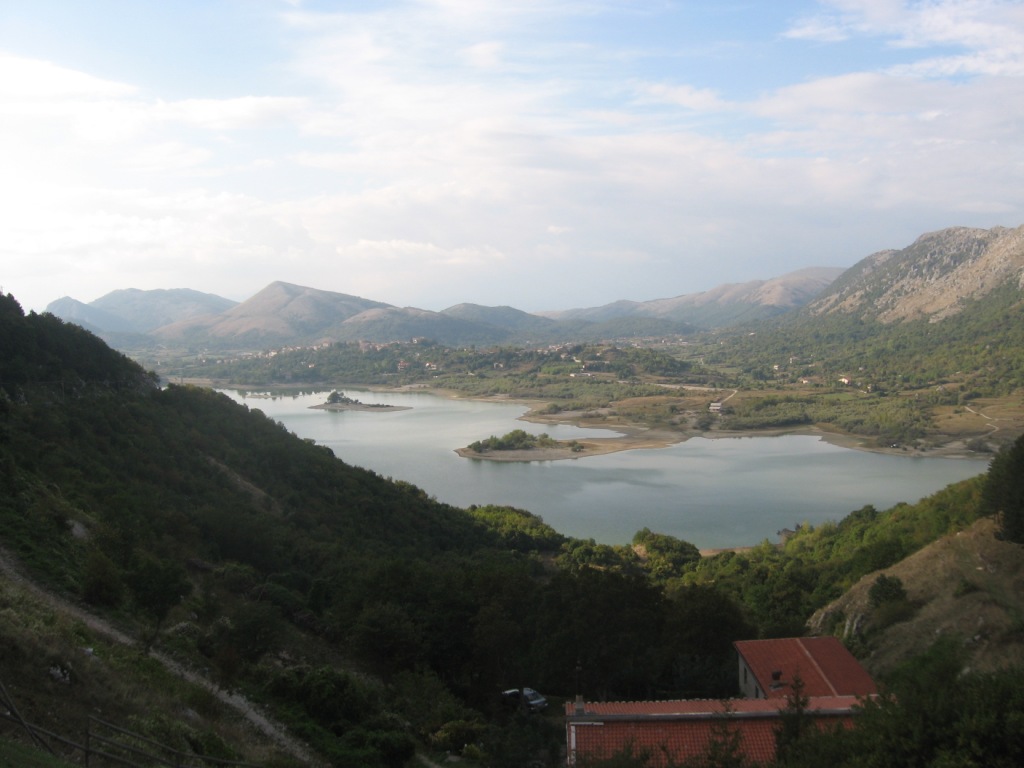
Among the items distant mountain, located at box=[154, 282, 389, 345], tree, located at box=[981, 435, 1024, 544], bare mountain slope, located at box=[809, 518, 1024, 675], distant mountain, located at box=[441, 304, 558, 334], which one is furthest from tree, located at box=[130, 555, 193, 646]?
distant mountain, located at box=[441, 304, 558, 334]

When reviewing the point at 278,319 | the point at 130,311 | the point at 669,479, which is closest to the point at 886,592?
the point at 669,479

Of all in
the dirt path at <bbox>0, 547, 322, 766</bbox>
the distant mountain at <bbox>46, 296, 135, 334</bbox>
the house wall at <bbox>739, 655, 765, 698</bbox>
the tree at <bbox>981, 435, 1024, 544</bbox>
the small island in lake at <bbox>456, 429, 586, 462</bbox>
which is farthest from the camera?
the distant mountain at <bbox>46, 296, 135, 334</bbox>

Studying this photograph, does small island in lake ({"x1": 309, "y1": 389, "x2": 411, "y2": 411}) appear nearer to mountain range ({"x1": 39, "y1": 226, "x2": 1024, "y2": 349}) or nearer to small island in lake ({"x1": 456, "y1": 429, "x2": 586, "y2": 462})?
small island in lake ({"x1": 456, "y1": 429, "x2": 586, "y2": 462})

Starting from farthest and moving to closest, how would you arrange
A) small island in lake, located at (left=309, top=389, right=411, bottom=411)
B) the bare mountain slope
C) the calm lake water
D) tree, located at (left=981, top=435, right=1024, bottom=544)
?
small island in lake, located at (left=309, top=389, right=411, bottom=411)
the calm lake water
tree, located at (left=981, top=435, right=1024, bottom=544)
the bare mountain slope

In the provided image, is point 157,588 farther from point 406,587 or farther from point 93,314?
point 93,314

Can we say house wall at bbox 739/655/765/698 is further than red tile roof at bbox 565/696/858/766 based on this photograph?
Yes

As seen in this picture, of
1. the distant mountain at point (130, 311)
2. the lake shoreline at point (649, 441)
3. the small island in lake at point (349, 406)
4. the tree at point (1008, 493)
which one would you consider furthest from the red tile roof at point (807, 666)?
the distant mountain at point (130, 311)

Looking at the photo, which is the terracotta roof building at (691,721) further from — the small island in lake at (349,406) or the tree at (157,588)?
the small island in lake at (349,406)
